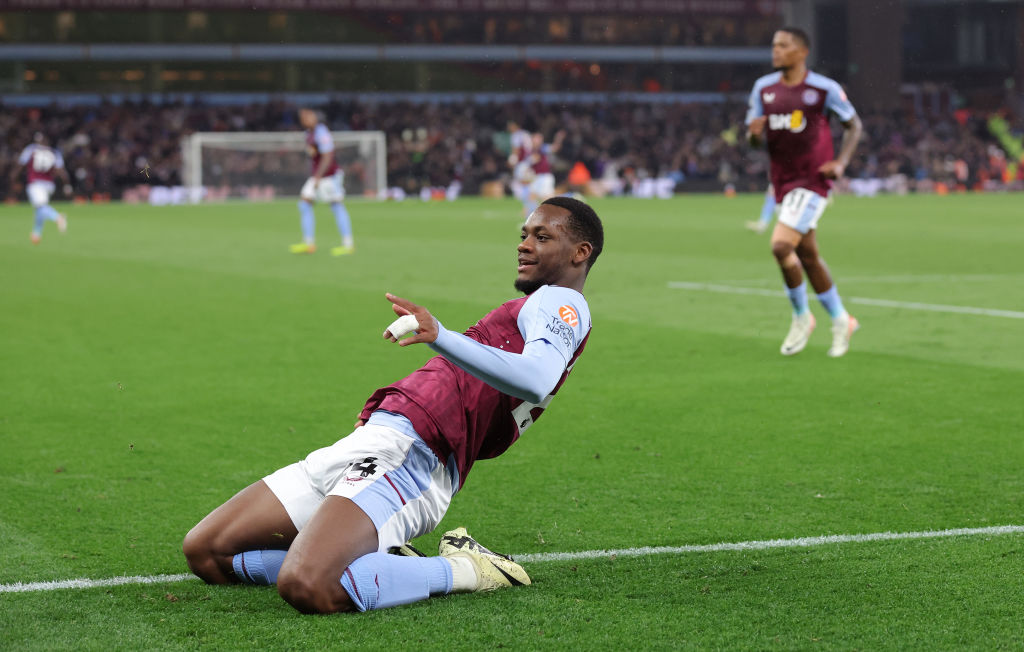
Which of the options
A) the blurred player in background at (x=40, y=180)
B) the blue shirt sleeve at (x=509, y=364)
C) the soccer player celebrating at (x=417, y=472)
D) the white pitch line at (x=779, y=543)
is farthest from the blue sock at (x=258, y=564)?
the blurred player in background at (x=40, y=180)

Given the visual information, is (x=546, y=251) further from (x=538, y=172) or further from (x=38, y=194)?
(x=538, y=172)

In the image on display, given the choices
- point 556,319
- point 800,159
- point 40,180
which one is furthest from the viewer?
point 40,180

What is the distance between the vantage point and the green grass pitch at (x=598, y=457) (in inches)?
156

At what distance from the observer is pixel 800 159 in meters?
10.3

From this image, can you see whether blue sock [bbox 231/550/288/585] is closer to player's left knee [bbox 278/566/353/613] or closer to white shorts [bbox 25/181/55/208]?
player's left knee [bbox 278/566/353/613]

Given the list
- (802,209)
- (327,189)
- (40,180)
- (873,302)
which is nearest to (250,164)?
(40,180)

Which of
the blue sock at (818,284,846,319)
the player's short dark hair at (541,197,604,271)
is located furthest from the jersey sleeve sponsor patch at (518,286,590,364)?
the blue sock at (818,284,846,319)

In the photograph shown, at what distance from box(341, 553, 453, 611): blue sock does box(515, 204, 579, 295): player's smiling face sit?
3.07ft

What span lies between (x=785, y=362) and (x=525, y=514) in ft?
15.2

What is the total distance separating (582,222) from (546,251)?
0.16 meters

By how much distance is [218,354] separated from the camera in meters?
10.1

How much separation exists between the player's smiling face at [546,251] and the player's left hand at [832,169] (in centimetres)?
599

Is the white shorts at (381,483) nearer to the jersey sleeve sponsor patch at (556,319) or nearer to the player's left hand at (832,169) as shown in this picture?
the jersey sleeve sponsor patch at (556,319)

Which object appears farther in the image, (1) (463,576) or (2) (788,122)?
(2) (788,122)
